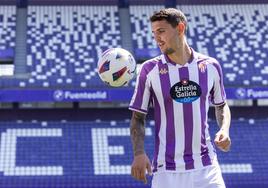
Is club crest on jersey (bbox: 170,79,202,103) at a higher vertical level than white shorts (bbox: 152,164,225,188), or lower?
higher

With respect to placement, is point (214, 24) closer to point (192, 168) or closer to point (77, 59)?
point (77, 59)

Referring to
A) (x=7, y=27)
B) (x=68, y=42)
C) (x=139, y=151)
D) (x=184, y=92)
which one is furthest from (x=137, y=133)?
(x=7, y=27)

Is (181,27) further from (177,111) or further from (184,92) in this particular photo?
(177,111)

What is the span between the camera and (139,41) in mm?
18688

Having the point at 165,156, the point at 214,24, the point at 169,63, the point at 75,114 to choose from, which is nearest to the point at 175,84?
the point at 169,63

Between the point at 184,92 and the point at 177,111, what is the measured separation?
0.43 ft

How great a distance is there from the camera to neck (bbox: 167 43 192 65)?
12.1ft

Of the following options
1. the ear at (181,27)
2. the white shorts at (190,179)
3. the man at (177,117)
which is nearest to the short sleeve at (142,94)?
the man at (177,117)

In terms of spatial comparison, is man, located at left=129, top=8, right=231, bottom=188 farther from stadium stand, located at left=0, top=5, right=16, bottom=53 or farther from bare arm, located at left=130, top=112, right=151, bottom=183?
stadium stand, located at left=0, top=5, right=16, bottom=53

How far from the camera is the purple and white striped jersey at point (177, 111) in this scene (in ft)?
11.9

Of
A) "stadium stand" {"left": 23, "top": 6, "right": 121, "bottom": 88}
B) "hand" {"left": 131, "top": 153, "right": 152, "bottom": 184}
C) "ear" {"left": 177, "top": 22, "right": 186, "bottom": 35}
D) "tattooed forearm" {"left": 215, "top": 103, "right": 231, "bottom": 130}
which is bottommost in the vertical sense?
"hand" {"left": 131, "top": 153, "right": 152, "bottom": 184}

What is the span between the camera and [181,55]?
371 cm

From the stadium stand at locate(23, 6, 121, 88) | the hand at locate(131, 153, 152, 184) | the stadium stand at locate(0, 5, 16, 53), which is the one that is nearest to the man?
the hand at locate(131, 153, 152, 184)

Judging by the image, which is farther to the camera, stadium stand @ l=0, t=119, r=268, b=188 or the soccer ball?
stadium stand @ l=0, t=119, r=268, b=188
